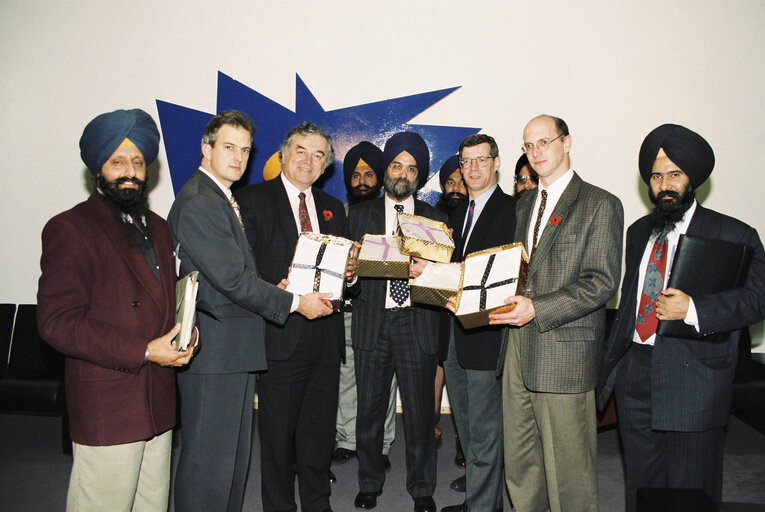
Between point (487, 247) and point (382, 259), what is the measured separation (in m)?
0.61

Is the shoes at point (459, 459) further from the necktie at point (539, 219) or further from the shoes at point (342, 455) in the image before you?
the necktie at point (539, 219)

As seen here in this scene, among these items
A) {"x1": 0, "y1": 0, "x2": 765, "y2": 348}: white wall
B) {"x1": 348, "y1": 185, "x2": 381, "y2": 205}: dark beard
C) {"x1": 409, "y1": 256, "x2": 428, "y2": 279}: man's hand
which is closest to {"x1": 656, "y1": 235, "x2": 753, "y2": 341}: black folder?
{"x1": 409, "y1": 256, "x2": 428, "y2": 279}: man's hand

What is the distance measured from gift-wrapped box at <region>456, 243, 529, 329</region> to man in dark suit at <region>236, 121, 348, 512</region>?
85 cm

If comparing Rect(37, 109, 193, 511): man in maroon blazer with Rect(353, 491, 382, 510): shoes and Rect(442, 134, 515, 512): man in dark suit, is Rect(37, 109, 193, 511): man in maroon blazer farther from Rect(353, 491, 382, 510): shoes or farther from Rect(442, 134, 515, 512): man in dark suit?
Rect(442, 134, 515, 512): man in dark suit

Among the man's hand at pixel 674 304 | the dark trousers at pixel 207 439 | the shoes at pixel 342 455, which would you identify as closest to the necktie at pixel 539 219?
the man's hand at pixel 674 304

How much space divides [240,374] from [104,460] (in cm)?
66

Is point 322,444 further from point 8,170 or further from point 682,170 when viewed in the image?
point 8,170

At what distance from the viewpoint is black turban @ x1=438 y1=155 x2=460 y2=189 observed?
4.43 m

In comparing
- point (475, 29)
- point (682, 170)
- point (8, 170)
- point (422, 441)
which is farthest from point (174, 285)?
point (8, 170)

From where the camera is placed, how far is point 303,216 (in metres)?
2.95

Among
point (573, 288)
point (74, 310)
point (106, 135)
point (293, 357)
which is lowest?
point (293, 357)

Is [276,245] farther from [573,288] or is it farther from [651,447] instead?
[651,447]

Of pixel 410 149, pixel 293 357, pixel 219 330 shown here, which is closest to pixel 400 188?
pixel 410 149

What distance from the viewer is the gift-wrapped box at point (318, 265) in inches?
104
